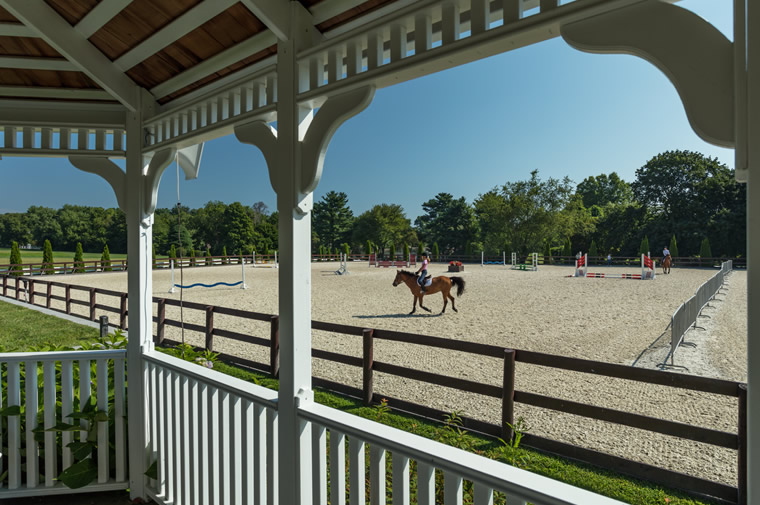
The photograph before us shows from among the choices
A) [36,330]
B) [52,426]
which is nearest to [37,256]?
[36,330]

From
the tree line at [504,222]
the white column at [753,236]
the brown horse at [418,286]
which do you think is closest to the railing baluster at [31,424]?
the white column at [753,236]

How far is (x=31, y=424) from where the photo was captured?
7.71 ft

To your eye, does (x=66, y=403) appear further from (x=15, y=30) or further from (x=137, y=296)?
(x=15, y=30)

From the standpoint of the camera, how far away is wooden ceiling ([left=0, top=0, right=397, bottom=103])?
65.4 inches

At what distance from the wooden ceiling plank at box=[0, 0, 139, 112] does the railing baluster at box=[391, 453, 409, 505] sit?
7.50 ft

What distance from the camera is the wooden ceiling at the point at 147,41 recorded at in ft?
5.45

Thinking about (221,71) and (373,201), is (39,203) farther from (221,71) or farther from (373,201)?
(221,71)

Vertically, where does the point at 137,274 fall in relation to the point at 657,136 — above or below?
below

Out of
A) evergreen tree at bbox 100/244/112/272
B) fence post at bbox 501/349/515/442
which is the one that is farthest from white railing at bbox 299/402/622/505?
evergreen tree at bbox 100/244/112/272

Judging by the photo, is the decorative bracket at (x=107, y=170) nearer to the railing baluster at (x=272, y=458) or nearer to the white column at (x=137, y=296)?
the white column at (x=137, y=296)

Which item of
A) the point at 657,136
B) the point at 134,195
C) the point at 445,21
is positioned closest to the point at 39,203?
the point at 134,195

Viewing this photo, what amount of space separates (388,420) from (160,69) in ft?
10.8

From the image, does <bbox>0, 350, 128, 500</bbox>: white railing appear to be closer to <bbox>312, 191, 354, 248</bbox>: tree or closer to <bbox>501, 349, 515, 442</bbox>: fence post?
<bbox>501, 349, 515, 442</bbox>: fence post

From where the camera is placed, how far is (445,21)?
1.21 m
